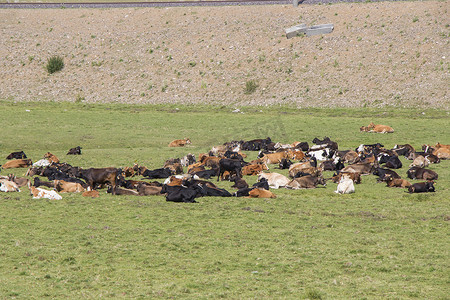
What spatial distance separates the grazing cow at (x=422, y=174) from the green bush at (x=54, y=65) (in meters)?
47.9

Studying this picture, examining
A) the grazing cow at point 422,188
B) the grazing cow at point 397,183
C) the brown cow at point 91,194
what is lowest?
the grazing cow at point 397,183

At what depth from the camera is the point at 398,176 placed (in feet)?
66.7

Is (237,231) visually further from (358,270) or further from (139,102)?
(139,102)

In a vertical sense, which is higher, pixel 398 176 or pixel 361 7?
pixel 361 7

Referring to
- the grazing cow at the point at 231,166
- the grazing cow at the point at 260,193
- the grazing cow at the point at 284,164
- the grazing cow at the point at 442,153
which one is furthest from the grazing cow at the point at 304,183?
the grazing cow at the point at 442,153

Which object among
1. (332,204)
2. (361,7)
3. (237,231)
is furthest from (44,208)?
(361,7)

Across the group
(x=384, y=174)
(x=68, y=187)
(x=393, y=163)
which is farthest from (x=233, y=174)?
(x=393, y=163)

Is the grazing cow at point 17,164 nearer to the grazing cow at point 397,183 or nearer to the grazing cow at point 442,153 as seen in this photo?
the grazing cow at point 397,183

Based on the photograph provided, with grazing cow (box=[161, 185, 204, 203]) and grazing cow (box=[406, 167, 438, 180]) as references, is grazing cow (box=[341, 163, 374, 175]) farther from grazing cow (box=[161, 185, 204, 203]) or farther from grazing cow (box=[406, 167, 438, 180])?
grazing cow (box=[161, 185, 204, 203])

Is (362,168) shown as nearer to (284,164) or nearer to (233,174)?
(284,164)

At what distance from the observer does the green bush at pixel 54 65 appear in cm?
6019

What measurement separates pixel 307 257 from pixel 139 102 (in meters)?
42.1

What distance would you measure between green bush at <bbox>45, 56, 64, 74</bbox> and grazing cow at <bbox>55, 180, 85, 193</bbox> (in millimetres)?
44352

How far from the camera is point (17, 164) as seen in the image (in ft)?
78.3
